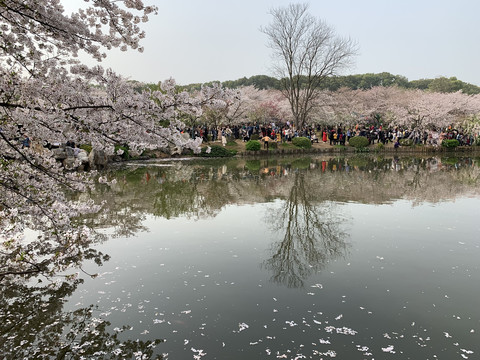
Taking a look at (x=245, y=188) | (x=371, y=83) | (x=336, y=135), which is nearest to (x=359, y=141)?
(x=336, y=135)

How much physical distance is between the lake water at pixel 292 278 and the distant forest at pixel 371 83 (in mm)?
56890

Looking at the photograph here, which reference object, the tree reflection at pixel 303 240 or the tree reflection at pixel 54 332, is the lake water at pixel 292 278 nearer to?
the tree reflection at pixel 303 240

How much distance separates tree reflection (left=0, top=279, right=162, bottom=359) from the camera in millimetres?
3730

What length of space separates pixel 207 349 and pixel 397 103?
154ft

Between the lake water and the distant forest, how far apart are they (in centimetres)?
5689

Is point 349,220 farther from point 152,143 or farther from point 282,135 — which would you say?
point 282,135

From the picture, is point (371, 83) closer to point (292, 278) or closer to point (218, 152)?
point (218, 152)

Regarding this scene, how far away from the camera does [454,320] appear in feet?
14.0

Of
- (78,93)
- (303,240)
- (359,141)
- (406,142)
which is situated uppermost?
(78,93)

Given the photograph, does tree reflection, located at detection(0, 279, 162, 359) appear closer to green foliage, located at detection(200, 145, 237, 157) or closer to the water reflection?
the water reflection

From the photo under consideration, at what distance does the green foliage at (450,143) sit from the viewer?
32.0m

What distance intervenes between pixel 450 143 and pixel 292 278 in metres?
32.8

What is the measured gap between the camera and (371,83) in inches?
2945

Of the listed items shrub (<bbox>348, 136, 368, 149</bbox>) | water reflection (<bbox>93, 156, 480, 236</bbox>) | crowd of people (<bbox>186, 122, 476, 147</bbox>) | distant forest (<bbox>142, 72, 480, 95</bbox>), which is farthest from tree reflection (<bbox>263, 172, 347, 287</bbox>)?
distant forest (<bbox>142, 72, 480, 95</bbox>)
